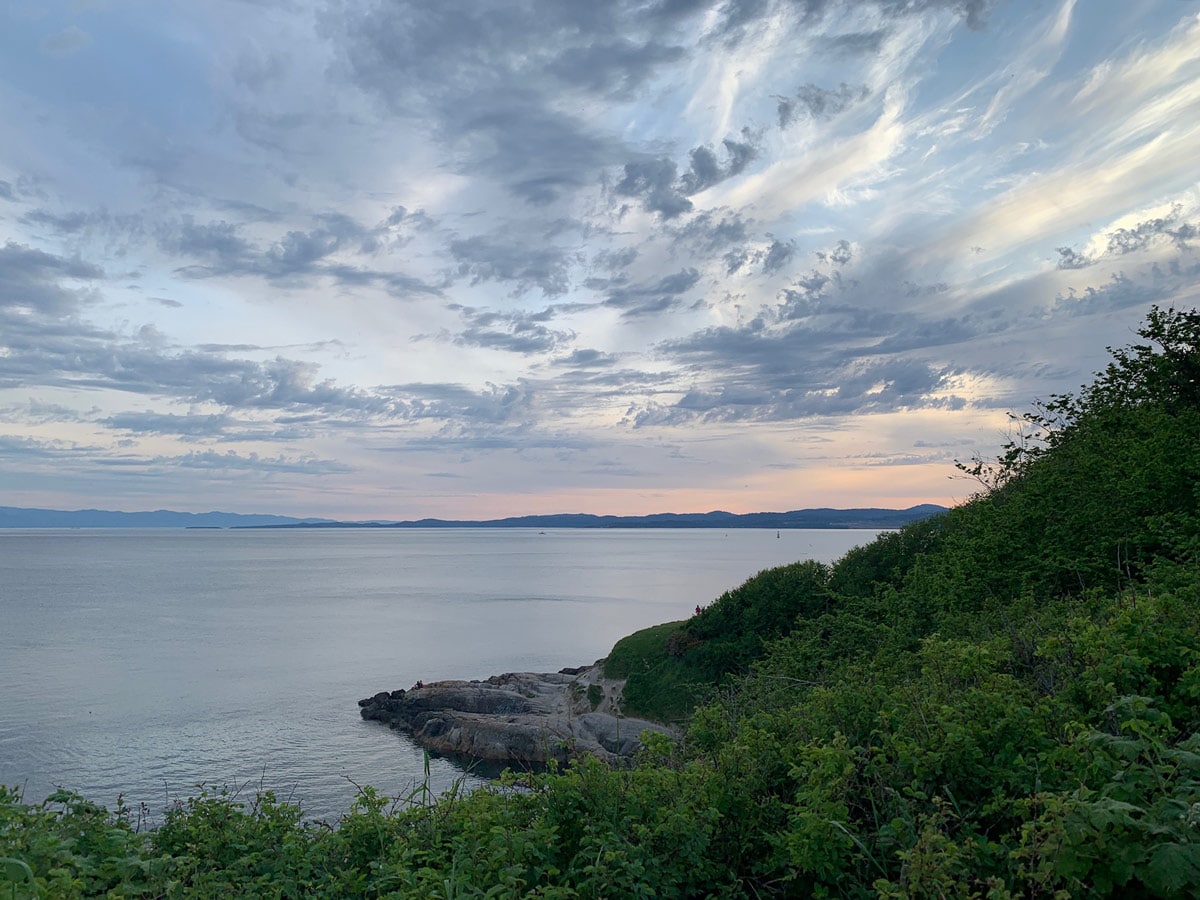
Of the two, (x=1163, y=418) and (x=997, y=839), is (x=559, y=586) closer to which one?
(x=1163, y=418)

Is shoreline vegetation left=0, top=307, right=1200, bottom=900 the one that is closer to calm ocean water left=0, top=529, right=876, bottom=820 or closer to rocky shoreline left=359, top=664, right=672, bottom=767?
calm ocean water left=0, top=529, right=876, bottom=820

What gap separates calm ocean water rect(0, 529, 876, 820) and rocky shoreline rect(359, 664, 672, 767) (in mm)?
1680

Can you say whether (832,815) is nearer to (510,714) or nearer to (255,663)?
(510,714)

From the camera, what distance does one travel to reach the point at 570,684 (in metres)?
44.7

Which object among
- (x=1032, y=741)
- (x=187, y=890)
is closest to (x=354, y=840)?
(x=187, y=890)

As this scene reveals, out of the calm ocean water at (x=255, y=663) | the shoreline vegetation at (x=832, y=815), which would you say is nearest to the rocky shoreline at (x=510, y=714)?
the calm ocean water at (x=255, y=663)

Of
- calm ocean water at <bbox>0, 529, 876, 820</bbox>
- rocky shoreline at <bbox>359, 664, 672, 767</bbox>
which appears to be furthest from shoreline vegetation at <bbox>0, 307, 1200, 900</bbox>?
rocky shoreline at <bbox>359, 664, 672, 767</bbox>

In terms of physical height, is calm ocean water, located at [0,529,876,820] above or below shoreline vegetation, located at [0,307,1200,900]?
below

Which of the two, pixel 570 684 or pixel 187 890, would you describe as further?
pixel 570 684

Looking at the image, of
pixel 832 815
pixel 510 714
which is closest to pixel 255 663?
pixel 510 714

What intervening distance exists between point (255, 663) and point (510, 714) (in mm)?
27863

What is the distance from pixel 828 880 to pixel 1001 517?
1643cm

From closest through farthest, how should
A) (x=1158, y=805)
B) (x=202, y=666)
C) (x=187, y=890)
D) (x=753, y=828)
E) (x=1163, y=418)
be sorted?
(x=1158, y=805)
(x=187, y=890)
(x=753, y=828)
(x=1163, y=418)
(x=202, y=666)

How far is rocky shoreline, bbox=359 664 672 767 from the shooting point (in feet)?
117
